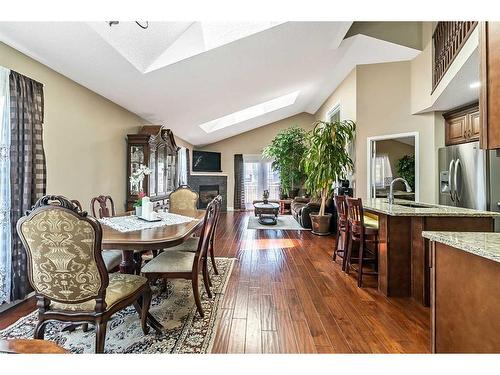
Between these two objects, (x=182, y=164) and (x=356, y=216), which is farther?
(x=182, y=164)

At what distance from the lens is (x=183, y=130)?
6898 millimetres

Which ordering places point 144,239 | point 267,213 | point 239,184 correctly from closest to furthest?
point 144,239 < point 267,213 < point 239,184

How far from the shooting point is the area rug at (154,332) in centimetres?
185

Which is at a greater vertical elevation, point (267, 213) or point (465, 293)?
point (465, 293)

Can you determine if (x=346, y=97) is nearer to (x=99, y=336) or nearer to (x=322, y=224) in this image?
(x=322, y=224)

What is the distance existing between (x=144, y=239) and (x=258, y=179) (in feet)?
26.3

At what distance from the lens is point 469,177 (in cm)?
380

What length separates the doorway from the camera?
4.78 m

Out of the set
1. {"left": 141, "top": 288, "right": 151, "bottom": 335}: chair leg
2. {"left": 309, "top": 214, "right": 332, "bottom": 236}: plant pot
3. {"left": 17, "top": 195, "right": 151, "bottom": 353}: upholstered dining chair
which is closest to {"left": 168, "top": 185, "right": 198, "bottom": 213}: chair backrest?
{"left": 141, "top": 288, "right": 151, "bottom": 335}: chair leg

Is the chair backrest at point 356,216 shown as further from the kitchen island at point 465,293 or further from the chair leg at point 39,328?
the chair leg at point 39,328

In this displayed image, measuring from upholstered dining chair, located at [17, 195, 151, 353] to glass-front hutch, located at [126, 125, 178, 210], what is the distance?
8.40 feet

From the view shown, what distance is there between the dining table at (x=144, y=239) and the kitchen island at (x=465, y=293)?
5.41ft

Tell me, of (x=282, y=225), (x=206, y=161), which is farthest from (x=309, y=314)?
(x=206, y=161)
